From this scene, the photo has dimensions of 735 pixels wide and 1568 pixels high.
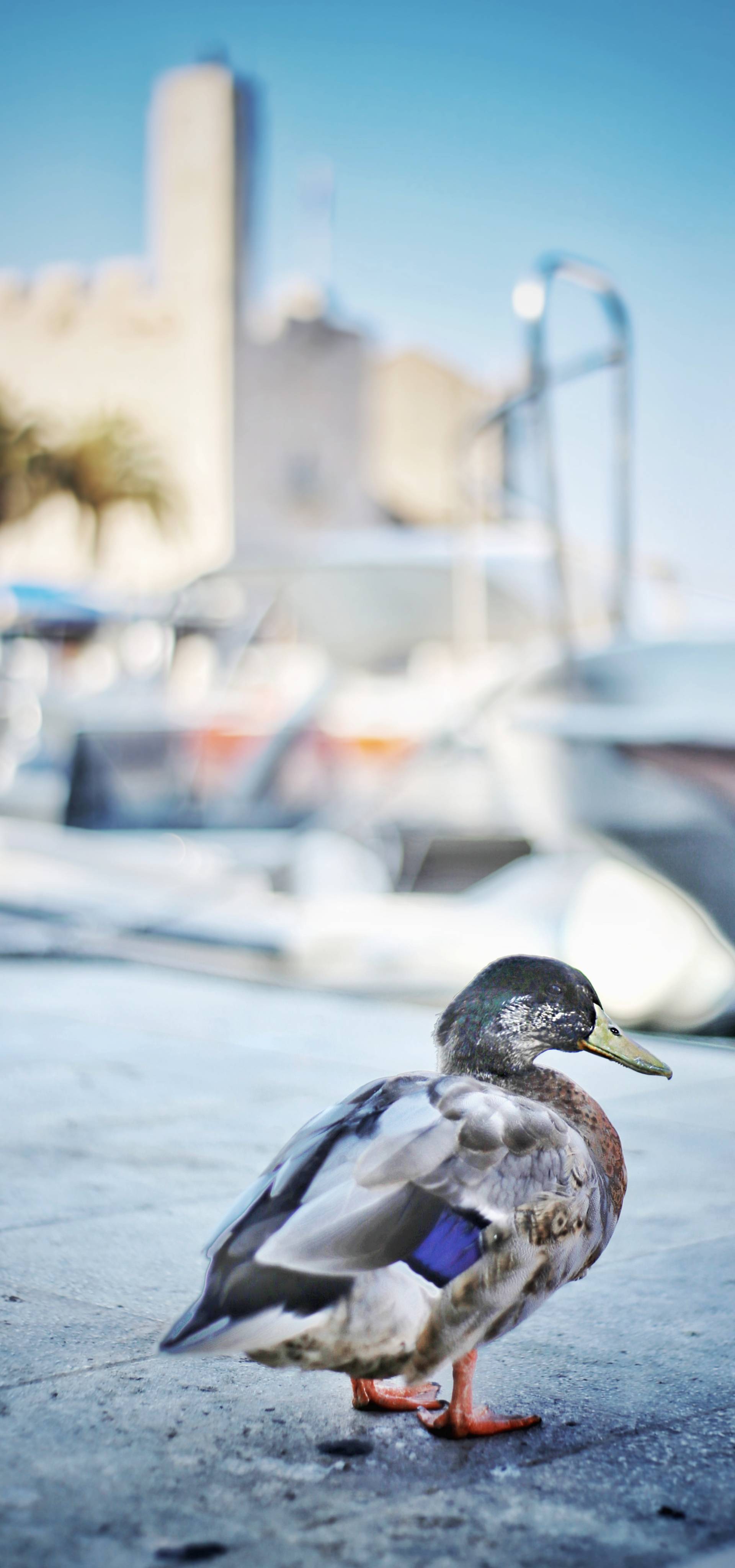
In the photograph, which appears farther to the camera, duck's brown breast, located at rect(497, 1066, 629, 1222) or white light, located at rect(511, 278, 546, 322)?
white light, located at rect(511, 278, 546, 322)

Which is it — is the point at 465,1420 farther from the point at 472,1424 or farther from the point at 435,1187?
the point at 435,1187

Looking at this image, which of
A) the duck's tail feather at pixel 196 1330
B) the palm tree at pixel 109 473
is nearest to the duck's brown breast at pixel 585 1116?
the duck's tail feather at pixel 196 1330

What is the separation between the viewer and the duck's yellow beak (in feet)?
7.72

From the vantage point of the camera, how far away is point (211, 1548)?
186 cm

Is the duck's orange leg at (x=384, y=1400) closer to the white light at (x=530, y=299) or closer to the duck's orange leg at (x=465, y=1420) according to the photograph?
the duck's orange leg at (x=465, y=1420)

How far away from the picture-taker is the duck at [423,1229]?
6.34 feet

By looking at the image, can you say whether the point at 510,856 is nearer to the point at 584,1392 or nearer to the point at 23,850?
the point at 23,850

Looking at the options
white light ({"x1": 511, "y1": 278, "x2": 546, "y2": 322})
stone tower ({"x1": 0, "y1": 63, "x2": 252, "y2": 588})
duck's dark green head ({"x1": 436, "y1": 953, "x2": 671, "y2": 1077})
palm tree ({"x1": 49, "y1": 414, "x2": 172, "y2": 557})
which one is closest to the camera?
duck's dark green head ({"x1": 436, "y1": 953, "x2": 671, "y2": 1077})

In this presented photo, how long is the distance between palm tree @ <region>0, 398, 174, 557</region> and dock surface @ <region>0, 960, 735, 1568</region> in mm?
35145

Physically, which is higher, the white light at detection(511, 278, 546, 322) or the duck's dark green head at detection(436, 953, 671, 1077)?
the white light at detection(511, 278, 546, 322)

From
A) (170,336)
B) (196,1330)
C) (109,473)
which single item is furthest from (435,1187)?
(170,336)

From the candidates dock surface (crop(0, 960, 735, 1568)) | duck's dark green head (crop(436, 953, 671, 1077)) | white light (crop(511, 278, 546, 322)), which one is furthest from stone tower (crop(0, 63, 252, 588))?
duck's dark green head (crop(436, 953, 671, 1077))

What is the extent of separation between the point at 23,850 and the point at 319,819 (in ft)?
7.63

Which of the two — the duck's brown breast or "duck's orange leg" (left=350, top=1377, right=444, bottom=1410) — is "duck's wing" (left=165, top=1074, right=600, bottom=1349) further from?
"duck's orange leg" (left=350, top=1377, right=444, bottom=1410)
